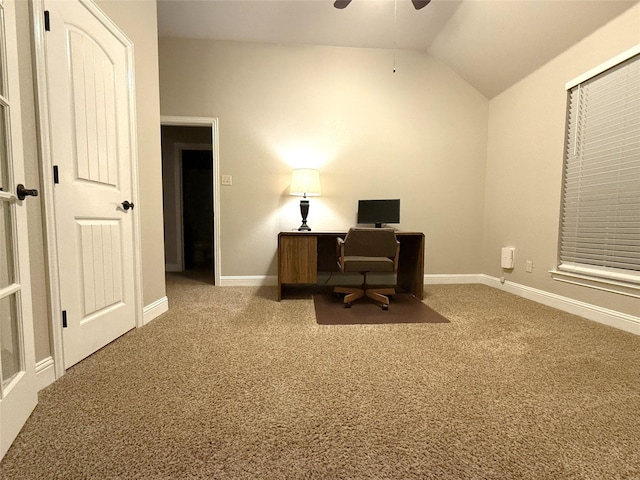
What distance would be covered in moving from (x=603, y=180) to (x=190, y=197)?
214 inches

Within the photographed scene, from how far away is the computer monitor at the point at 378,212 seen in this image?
3152 millimetres

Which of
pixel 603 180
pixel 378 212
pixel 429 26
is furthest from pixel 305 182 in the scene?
pixel 603 180

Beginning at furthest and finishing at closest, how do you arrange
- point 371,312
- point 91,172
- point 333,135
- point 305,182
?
1. point 333,135
2. point 305,182
3. point 371,312
4. point 91,172

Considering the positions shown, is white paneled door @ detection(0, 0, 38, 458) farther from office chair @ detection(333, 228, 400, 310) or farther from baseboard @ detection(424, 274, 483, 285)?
baseboard @ detection(424, 274, 483, 285)

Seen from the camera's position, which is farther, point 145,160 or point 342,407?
point 145,160

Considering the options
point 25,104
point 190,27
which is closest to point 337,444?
point 25,104

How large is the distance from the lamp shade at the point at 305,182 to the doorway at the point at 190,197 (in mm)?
913

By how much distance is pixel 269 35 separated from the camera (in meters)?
3.00

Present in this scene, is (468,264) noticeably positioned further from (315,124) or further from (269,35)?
(269,35)

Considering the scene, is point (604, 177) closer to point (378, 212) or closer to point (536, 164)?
point (536, 164)

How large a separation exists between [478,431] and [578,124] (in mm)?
2666

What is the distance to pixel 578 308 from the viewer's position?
2279 millimetres

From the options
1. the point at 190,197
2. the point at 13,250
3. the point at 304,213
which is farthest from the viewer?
the point at 190,197

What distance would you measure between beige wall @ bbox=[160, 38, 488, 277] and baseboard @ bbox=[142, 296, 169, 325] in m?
1.01
